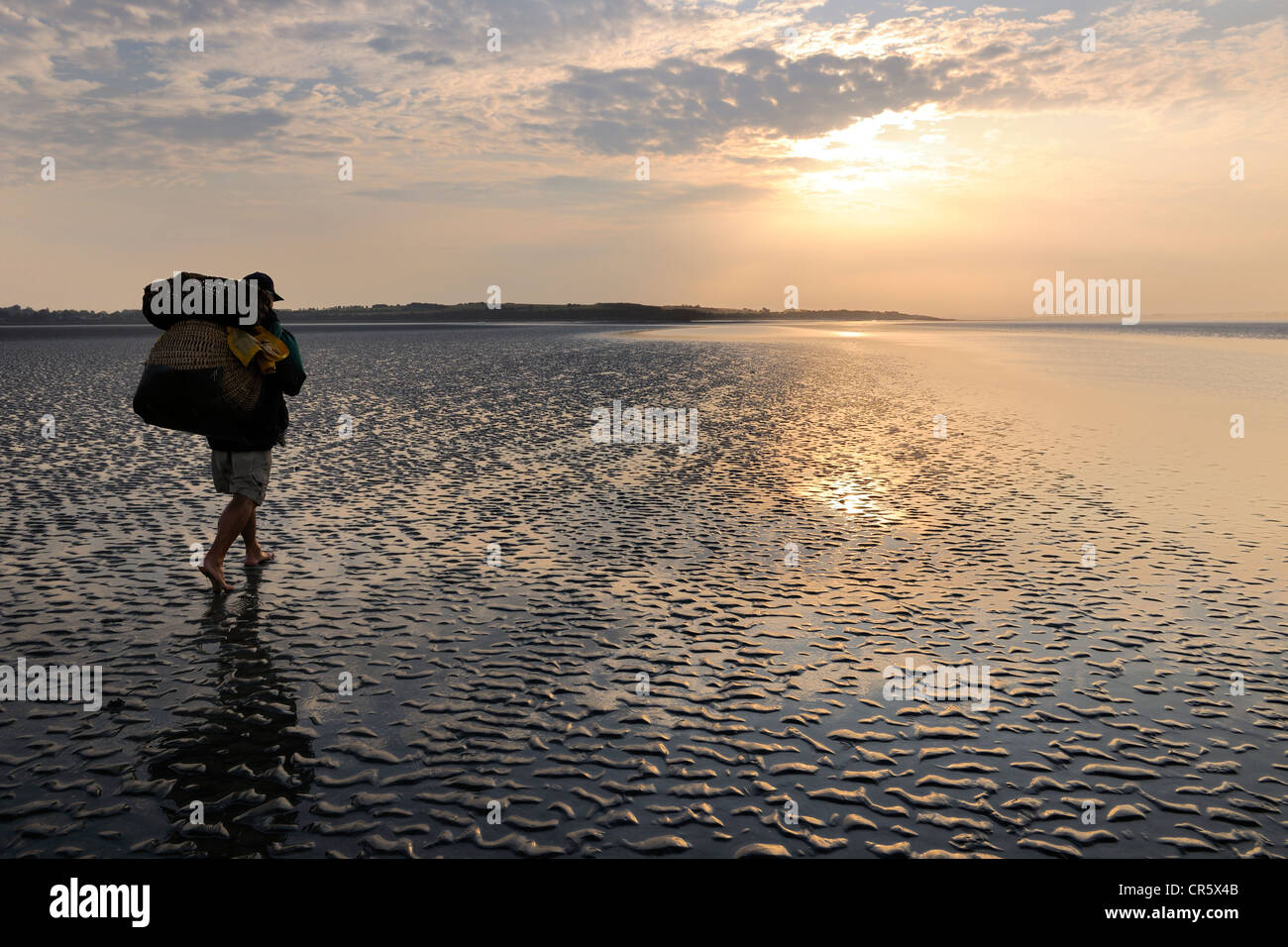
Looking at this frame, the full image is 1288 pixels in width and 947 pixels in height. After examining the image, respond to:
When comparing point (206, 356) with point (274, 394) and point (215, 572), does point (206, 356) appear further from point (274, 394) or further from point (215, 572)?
point (215, 572)

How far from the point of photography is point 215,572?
348 inches

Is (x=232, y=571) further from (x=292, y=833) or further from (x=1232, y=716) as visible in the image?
(x=1232, y=716)

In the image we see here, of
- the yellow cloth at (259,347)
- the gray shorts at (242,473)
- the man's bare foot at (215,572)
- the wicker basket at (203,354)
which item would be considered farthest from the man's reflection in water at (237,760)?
the yellow cloth at (259,347)

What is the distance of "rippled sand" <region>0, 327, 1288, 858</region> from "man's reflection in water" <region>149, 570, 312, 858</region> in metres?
0.03

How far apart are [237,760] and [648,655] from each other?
3112mm

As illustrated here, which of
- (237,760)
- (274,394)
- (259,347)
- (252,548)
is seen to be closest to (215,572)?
(252,548)

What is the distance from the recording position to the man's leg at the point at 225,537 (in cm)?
887

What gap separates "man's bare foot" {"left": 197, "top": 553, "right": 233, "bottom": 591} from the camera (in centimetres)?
884

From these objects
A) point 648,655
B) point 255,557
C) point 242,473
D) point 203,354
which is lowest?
point 648,655

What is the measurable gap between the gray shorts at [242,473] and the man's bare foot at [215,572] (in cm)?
70

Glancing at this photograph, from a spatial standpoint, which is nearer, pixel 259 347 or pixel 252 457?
pixel 259 347

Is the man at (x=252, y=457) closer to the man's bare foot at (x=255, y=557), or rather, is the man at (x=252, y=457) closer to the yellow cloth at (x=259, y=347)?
the yellow cloth at (x=259, y=347)

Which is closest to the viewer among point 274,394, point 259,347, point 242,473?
point 259,347
